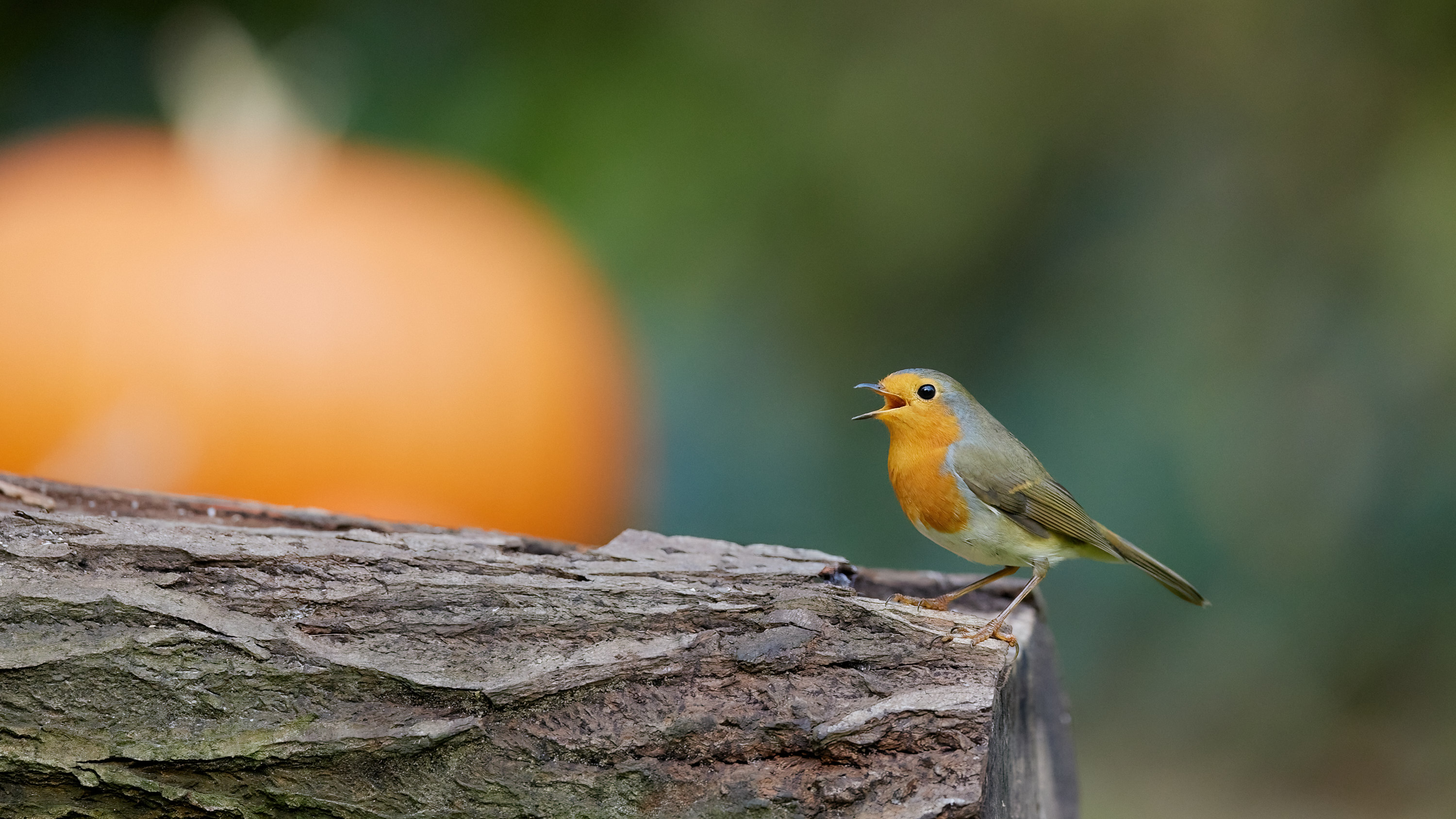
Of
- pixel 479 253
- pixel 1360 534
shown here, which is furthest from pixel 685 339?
pixel 1360 534

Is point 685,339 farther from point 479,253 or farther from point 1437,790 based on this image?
point 1437,790

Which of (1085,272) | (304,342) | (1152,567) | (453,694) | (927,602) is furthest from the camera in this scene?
(1085,272)

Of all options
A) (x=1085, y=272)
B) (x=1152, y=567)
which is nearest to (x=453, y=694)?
(x=1152, y=567)

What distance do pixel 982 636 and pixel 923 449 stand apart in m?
0.33

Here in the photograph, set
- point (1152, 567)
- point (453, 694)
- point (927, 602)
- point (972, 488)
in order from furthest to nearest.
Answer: point (1152, 567) → point (972, 488) → point (927, 602) → point (453, 694)

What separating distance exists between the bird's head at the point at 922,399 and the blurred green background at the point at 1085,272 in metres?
0.79

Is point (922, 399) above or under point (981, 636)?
above

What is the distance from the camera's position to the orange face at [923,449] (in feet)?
3.36

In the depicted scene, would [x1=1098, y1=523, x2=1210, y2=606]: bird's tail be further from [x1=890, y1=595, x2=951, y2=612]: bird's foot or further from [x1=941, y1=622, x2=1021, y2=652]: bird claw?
[x1=941, y1=622, x2=1021, y2=652]: bird claw

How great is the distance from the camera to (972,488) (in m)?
1.04

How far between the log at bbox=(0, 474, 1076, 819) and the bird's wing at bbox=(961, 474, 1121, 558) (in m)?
0.29

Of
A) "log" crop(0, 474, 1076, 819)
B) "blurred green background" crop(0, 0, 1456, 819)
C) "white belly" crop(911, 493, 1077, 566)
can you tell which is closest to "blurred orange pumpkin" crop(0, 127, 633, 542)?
"blurred green background" crop(0, 0, 1456, 819)

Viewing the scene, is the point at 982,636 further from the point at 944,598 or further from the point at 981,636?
the point at 944,598

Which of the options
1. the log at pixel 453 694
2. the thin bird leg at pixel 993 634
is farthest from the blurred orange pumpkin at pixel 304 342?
the thin bird leg at pixel 993 634
